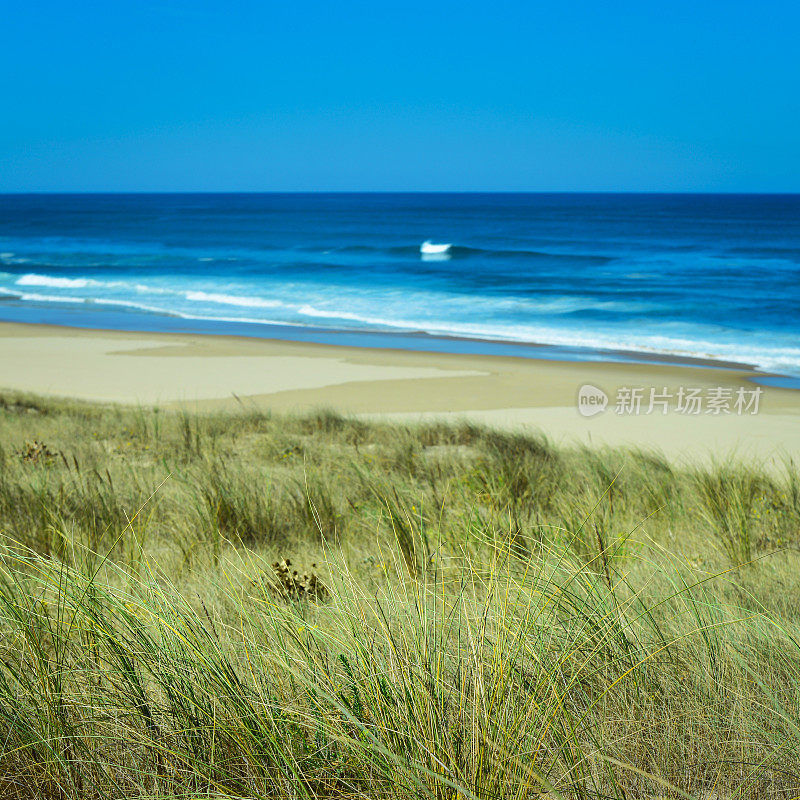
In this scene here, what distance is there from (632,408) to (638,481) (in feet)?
20.1

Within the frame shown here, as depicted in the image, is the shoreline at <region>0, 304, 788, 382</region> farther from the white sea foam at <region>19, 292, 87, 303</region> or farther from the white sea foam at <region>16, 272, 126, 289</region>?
the white sea foam at <region>16, 272, 126, 289</region>

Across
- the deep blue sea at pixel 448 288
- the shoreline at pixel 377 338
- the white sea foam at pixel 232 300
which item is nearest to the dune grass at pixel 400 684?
the shoreline at pixel 377 338

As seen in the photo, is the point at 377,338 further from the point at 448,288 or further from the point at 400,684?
the point at 400,684

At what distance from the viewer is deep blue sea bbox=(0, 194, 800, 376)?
2094cm

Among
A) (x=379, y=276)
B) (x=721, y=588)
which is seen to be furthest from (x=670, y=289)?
(x=721, y=588)

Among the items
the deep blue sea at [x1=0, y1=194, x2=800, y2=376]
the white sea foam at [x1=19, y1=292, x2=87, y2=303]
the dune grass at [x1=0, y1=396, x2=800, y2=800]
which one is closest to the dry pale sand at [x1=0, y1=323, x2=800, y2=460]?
the deep blue sea at [x1=0, y1=194, x2=800, y2=376]

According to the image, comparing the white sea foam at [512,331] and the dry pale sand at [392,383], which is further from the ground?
the white sea foam at [512,331]

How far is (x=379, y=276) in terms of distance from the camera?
35812 mm

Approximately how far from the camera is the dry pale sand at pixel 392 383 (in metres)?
10.1

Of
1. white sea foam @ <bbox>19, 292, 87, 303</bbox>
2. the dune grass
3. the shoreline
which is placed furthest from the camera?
white sea foam @ <bbox>19, 292, 87, 303</bbox>

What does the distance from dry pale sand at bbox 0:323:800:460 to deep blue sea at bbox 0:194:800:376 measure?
266 cm

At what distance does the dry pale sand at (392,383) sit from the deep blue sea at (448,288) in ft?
8.74

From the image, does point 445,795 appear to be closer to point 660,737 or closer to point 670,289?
point 660,737

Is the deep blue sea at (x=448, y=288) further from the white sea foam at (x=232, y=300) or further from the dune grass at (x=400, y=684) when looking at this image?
the dune grass at (x=400, y=684)
